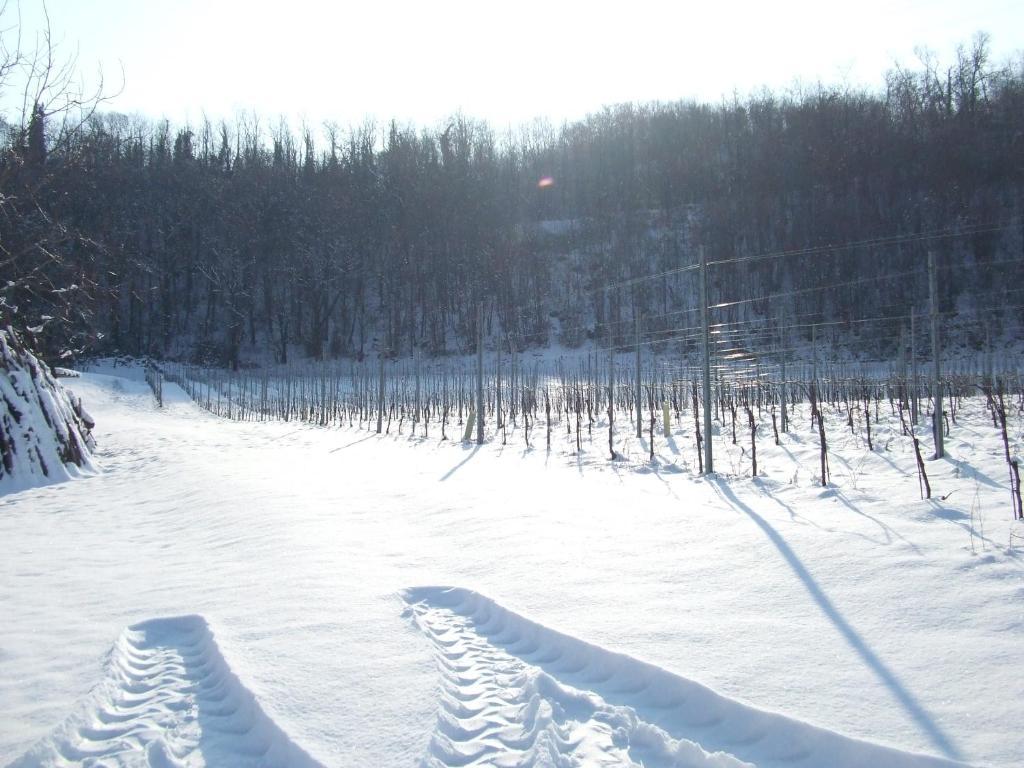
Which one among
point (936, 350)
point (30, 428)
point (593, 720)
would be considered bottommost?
point (593, 720)

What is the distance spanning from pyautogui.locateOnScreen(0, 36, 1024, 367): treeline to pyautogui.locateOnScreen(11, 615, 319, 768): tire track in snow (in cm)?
3207

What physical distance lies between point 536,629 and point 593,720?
2.48ft

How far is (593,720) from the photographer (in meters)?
2.37

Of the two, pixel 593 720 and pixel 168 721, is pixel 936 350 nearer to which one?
pixel 593 720

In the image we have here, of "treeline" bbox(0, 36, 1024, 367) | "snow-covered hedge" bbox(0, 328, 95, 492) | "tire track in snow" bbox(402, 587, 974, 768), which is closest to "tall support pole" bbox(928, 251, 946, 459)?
"tire track in snow" bbox(402, 587, 974, 768)

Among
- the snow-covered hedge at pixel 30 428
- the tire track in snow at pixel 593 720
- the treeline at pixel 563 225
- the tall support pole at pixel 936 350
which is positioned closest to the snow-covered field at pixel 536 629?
the tire track in snow at pixel 593 720

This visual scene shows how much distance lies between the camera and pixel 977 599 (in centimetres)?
301

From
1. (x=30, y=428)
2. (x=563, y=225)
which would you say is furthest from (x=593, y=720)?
(x=563, y=225)

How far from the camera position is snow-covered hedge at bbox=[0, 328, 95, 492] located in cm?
811

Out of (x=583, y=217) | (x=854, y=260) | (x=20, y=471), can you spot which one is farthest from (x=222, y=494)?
(x=583, y=217)

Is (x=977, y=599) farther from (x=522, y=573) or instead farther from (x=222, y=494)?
(x=222, y=494)

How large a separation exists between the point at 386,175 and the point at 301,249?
866 centimetres

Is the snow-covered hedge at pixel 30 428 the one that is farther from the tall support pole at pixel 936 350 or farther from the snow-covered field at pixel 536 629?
the tall support pole at pixel 936 350

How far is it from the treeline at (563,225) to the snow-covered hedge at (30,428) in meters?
27.4
